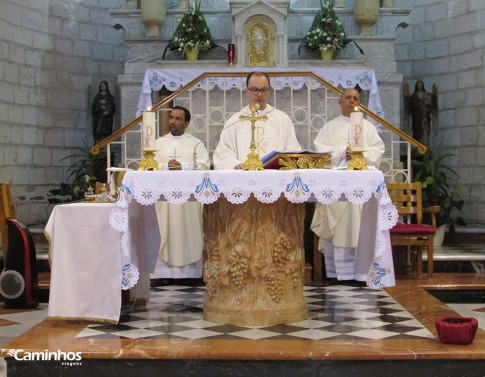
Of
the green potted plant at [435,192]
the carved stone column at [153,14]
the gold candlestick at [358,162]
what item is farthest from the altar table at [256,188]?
the carved stone column at [153,14]

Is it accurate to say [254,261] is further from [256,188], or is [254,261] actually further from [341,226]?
[341,226]

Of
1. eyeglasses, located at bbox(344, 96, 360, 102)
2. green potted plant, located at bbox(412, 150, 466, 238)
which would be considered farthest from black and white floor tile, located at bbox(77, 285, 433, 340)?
green potted plant, located at bbox(412, 150, 466, 238)

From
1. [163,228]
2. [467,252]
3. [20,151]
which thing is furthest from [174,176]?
[20,151]

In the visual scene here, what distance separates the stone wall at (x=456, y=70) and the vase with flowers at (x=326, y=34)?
1.33m

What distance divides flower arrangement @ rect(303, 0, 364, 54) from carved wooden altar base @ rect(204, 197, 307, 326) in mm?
5755

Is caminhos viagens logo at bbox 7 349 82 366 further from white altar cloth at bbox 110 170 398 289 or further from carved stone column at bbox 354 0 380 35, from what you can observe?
carved stone column at bbox 354 0 380 35

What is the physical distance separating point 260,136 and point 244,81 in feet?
11.6

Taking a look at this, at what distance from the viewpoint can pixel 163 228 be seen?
7.61 metres

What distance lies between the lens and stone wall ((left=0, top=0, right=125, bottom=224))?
10.5 m

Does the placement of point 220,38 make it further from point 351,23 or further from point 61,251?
point 61,251

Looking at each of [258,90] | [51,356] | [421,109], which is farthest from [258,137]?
[421,109]

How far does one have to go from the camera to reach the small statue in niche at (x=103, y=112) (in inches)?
444

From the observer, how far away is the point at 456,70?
11336 mm

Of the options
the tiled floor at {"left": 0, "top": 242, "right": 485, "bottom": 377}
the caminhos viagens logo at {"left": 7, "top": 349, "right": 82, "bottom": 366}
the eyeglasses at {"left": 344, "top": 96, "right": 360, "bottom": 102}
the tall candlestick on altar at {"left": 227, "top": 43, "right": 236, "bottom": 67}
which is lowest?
the caminhos viagens logo at {"left": 7, "top": 349, "right": 82, "bottom": 366}
